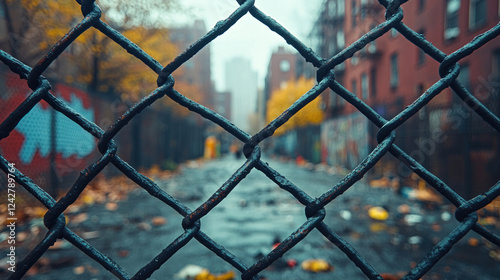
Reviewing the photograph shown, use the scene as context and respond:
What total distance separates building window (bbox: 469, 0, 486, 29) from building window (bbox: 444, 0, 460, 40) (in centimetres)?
54

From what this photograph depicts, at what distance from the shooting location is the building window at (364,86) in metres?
18.5

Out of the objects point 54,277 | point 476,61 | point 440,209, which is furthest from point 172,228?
point 476,61

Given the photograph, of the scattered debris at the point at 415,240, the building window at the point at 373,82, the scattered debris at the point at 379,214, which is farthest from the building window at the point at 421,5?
the scattered debris at the point at 415,240

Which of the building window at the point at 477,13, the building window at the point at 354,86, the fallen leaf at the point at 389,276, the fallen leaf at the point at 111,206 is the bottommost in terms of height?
the fallen leaf at the point at 389,276

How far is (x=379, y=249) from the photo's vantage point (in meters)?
3.55

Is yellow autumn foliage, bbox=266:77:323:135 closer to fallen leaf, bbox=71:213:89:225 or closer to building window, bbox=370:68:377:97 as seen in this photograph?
building window, bbox=370:68:377:97

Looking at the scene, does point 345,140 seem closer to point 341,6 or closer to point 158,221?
point 341,6

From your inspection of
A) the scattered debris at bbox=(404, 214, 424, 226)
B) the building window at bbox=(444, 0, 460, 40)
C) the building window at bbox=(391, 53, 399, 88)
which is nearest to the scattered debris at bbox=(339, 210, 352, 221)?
the scattered debris at bbox=(404, 214, 424, 226)

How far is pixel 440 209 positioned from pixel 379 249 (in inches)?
118

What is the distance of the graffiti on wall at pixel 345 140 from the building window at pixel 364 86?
102 inches

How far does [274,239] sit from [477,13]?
12089mm

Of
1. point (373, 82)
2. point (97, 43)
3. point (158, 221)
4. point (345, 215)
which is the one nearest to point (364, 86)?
point (373, 82)

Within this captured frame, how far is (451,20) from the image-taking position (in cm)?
1240

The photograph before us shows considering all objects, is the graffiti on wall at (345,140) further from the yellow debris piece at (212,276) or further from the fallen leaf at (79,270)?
the fallen leaf at (79,270)
